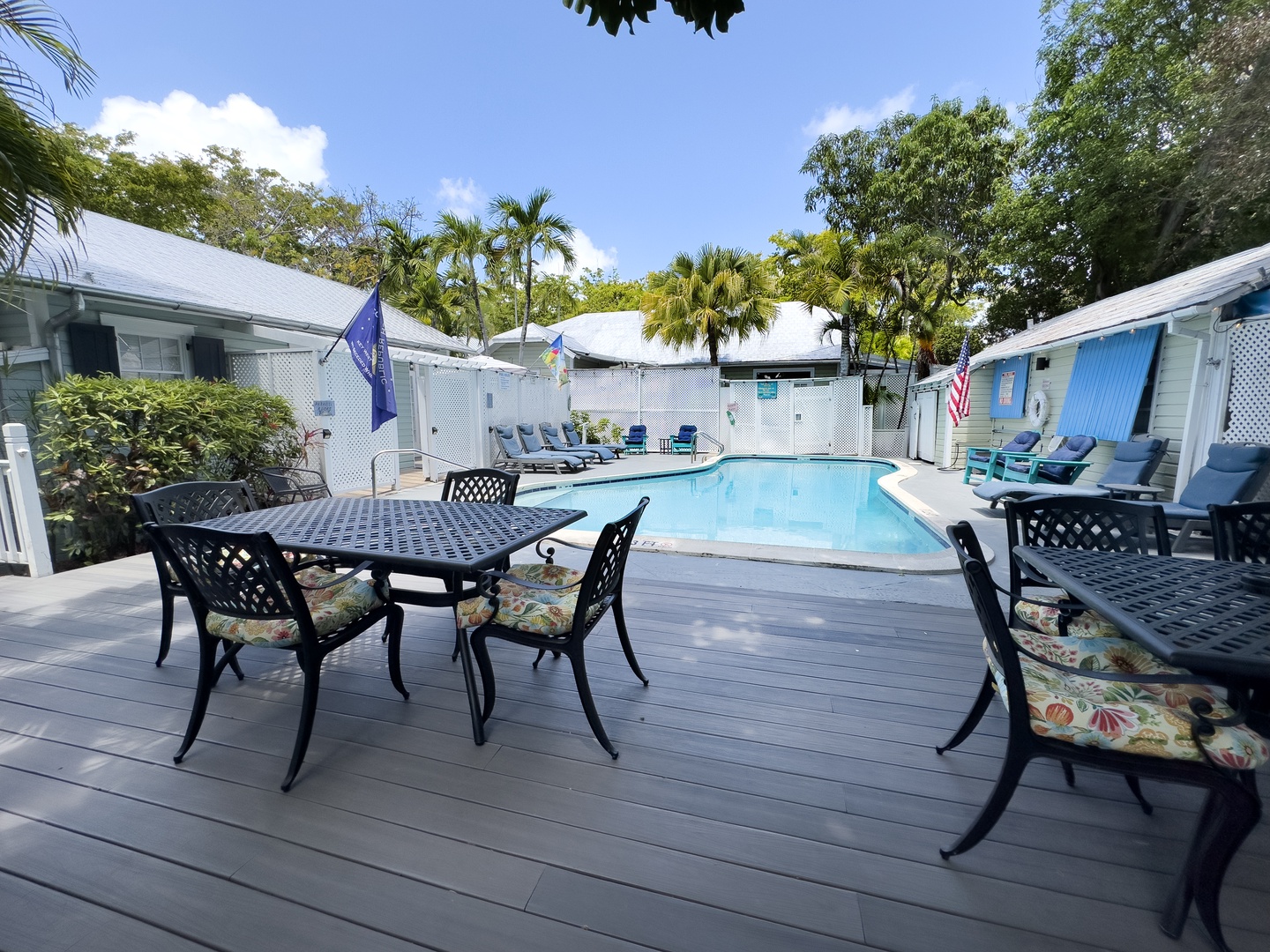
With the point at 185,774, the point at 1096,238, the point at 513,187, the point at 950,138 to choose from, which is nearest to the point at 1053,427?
the point at 1096,238

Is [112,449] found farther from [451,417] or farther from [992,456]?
[992,456]

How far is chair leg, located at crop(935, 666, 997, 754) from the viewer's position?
183 cm

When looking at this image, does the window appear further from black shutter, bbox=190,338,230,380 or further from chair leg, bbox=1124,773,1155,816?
chair leg, bbox=1124,773,1155,816

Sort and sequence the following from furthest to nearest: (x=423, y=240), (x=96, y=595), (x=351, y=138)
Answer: (x=351, y=138), (x=423, y=240), (x=96, y=595)

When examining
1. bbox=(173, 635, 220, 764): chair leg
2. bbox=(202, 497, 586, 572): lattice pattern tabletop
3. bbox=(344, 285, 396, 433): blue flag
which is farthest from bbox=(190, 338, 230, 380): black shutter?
bbox=(173, 635, 220, 764): chair leg

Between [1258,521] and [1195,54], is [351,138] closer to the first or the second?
[1195,54]

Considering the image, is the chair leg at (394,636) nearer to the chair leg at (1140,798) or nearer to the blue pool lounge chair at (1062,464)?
the chair leg at (1140,798)

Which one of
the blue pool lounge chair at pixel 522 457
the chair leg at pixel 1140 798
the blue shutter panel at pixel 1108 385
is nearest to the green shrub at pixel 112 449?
the blue pool lounge chair at pixel 522 457

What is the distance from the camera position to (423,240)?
1616 cm

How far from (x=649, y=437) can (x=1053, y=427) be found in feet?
28.9

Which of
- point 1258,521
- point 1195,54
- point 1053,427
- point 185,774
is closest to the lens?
point 185,774

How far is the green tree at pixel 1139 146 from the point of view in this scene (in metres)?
9.84

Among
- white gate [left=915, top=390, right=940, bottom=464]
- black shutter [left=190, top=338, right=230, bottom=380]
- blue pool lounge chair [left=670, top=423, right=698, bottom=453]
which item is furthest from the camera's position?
blue pool lounge chair [left=670, top=423, right=698, bottom=453]

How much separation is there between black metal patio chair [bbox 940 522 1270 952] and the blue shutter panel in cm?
706
